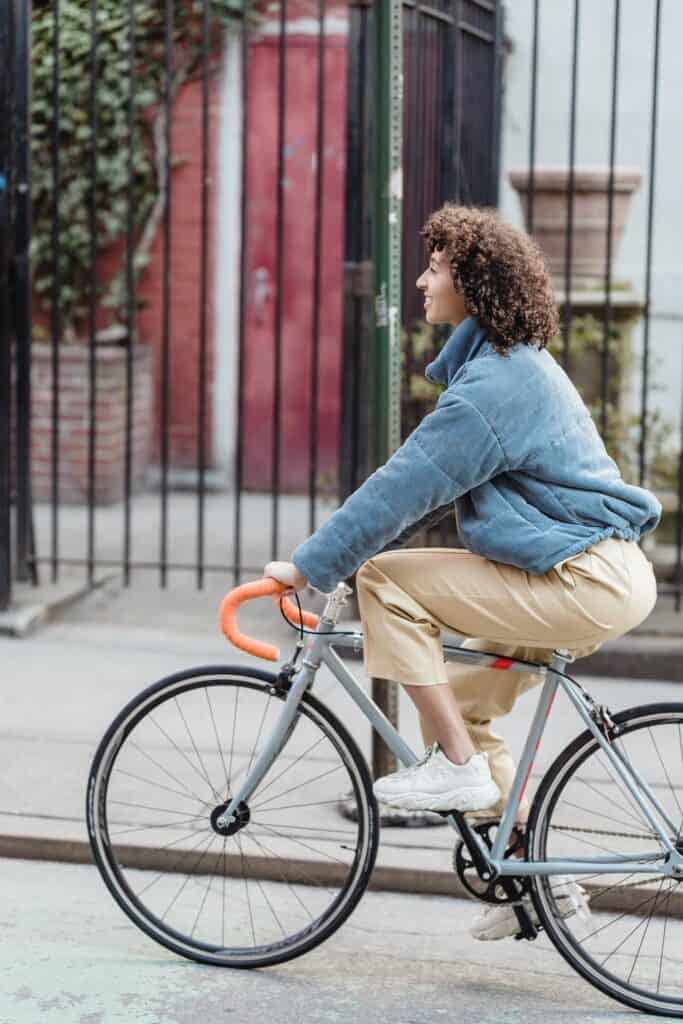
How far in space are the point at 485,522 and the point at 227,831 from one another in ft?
3.16

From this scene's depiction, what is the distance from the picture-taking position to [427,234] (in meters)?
3.94

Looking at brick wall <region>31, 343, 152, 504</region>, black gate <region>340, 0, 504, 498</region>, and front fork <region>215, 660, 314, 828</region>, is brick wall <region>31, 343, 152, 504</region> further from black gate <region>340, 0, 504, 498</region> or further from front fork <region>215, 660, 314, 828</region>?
front fork <region>215, 660, 314, 828</region>

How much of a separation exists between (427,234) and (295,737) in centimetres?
121

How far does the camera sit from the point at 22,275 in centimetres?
758

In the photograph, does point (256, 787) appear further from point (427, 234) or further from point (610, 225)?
point (610, 225)

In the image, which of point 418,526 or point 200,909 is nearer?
point 418,526

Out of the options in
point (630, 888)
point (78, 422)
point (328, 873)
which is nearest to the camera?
point (630, 888)

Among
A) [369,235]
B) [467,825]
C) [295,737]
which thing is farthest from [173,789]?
[369,235]

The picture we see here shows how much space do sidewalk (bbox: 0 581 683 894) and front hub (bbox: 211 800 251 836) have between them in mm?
749

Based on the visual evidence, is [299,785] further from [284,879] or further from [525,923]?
[525,923]

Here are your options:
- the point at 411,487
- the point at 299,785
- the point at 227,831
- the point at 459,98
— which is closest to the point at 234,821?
the point at 227,831

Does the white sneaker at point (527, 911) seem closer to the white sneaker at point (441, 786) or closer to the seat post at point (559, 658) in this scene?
the white sneaker at point (441, 786)

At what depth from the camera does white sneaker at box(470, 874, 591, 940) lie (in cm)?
397

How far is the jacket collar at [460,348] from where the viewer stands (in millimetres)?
3879
